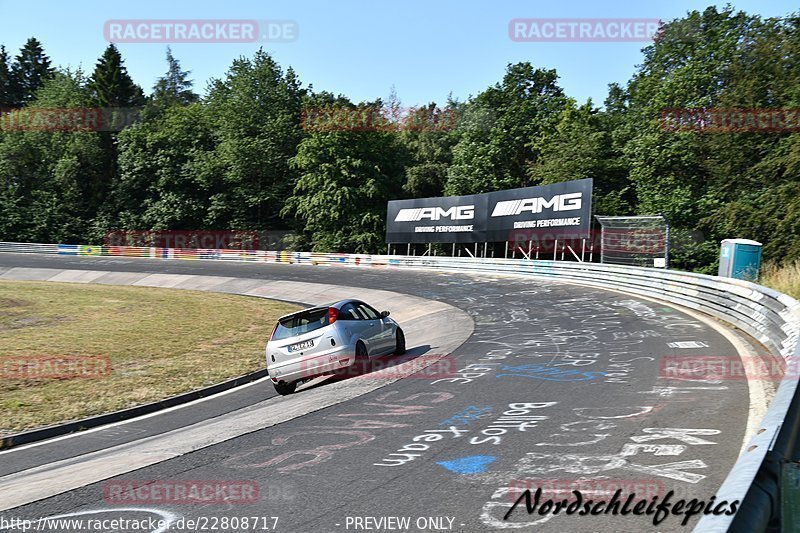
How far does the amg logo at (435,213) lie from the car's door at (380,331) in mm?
27716

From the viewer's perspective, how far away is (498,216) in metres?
40.0

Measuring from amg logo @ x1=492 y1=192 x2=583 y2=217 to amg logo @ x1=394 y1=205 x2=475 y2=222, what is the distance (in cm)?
253

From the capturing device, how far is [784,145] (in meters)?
36.6

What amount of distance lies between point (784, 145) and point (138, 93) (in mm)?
94275

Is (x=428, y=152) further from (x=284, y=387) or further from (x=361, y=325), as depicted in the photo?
(x=284, y=387)

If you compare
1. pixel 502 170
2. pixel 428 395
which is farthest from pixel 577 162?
pixel 428 395

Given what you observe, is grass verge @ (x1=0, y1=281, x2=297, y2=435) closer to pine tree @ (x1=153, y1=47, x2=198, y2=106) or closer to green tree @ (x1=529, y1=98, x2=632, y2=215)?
green tree @ (x1=529, y1=98, x2=632, y2=215)

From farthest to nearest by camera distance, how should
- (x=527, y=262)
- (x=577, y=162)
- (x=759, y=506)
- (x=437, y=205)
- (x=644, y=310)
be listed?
(x=577, y=162) → (x=437, y=205) → (x=527, y=262) → (x=644, y=310) → (x=759, y=506)

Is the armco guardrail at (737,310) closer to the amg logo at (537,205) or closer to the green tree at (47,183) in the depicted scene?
the amg logo at (537,205)

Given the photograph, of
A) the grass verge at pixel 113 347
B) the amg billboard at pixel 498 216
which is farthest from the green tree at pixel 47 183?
the grass verge at pixel 113 347

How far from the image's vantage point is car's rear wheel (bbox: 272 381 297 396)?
13.3 m

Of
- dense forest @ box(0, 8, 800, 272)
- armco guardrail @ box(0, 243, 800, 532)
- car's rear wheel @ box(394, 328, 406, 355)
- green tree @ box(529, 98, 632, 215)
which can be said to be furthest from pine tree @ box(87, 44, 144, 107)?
car's rear wheel @ box(394, 328, 406, 355)

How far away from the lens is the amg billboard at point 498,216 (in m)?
34.2

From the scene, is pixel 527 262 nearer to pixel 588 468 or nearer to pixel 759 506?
pixel 588 468
